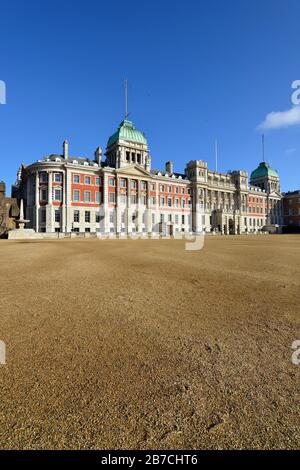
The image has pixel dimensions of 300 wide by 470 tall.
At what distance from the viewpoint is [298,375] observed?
363 cm

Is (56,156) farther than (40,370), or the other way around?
(56,156)

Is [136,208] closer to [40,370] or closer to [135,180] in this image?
[135,180]

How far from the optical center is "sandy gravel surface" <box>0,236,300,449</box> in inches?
103

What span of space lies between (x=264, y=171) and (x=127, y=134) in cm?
6391

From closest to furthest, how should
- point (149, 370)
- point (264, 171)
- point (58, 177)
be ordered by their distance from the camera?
point (149, 370)
point (58, 177)
point (264, 171)

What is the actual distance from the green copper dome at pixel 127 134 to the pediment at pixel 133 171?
8722 mm

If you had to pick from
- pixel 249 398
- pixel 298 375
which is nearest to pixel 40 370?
pixel 249 398

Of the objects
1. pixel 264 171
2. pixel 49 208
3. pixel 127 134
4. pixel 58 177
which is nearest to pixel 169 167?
pixel 127 134

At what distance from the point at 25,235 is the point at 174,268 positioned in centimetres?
3907

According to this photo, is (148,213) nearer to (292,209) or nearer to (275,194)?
(275,194)

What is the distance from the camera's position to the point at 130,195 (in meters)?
66.5

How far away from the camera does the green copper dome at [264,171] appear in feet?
333

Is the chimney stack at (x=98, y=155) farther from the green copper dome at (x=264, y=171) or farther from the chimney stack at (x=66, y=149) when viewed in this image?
the green copper dome at (x=264, y=171)

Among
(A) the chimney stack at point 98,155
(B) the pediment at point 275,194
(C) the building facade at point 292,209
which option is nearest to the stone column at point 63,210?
(A) the chimney stack at point 98,155
